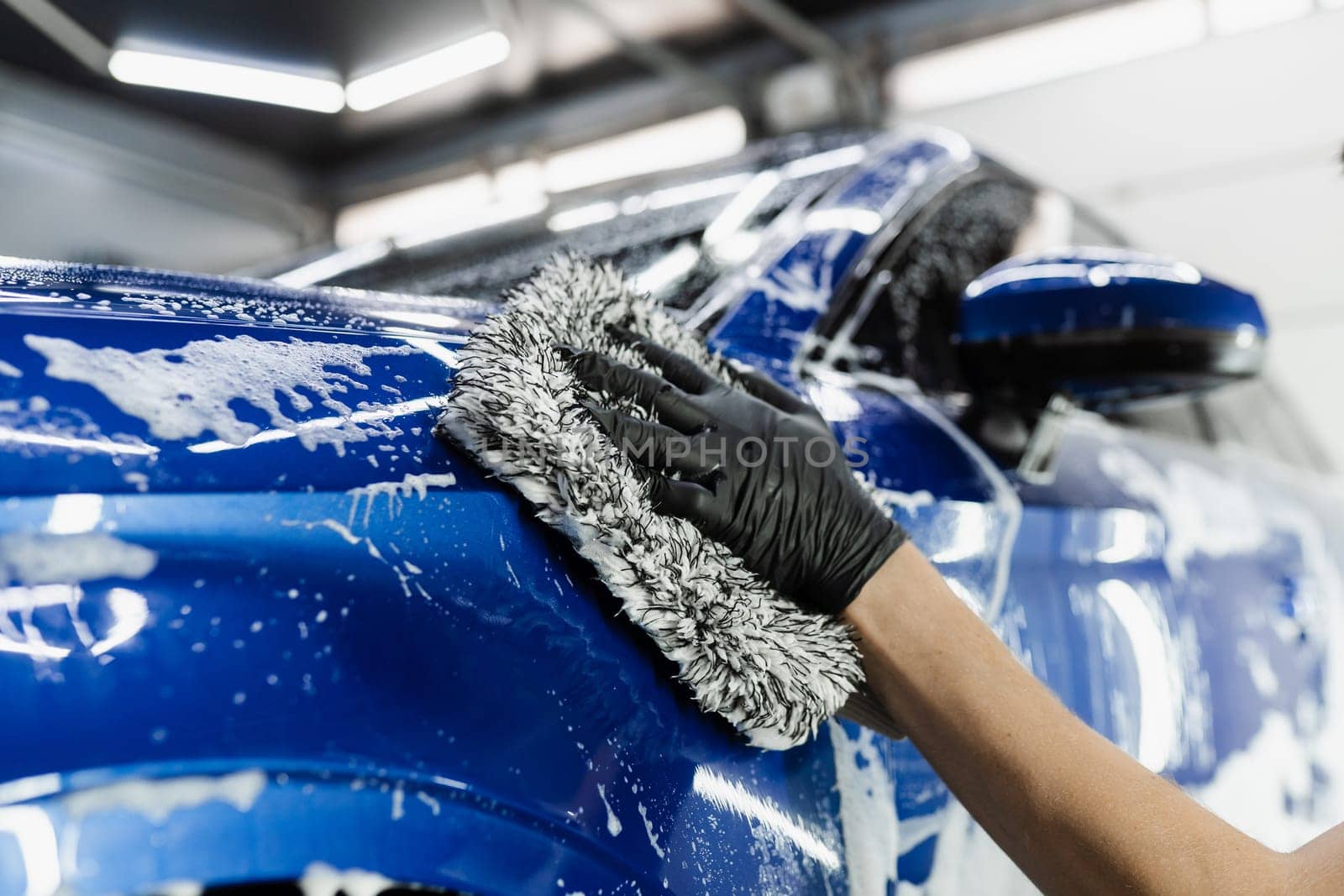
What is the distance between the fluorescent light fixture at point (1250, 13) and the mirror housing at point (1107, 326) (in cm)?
281

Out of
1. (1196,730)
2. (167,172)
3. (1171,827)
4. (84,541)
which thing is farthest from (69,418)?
(1196,730)

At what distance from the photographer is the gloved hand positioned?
69 cm

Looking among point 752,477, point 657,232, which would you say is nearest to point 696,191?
point 657,232

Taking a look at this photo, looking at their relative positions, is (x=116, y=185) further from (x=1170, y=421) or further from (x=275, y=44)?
(x=1170, y=421)

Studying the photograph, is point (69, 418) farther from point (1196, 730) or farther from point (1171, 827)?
point (1196, 730)

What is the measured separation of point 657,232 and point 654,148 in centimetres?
652

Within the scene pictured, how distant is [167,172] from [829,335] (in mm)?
644

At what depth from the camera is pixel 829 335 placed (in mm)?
1064

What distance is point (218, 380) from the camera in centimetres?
51

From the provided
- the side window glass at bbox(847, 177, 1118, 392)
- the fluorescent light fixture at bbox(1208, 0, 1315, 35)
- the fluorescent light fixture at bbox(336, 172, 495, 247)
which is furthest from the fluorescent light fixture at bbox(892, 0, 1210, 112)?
the fluorescent light fixture at bbox(336, 172, 495, 247)

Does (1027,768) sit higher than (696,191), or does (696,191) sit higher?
(696,191)

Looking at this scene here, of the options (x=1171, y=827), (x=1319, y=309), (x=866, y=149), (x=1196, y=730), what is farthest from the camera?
(x=1319, y=309)

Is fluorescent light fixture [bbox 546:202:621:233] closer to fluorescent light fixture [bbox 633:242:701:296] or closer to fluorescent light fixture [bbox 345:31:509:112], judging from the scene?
fluorescent light fixture [bbox 633:242:701:296]

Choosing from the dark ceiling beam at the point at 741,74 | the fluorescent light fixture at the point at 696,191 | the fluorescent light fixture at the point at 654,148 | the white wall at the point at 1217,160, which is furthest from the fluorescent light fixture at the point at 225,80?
the fluorescent light fixture at the point at 654,148
